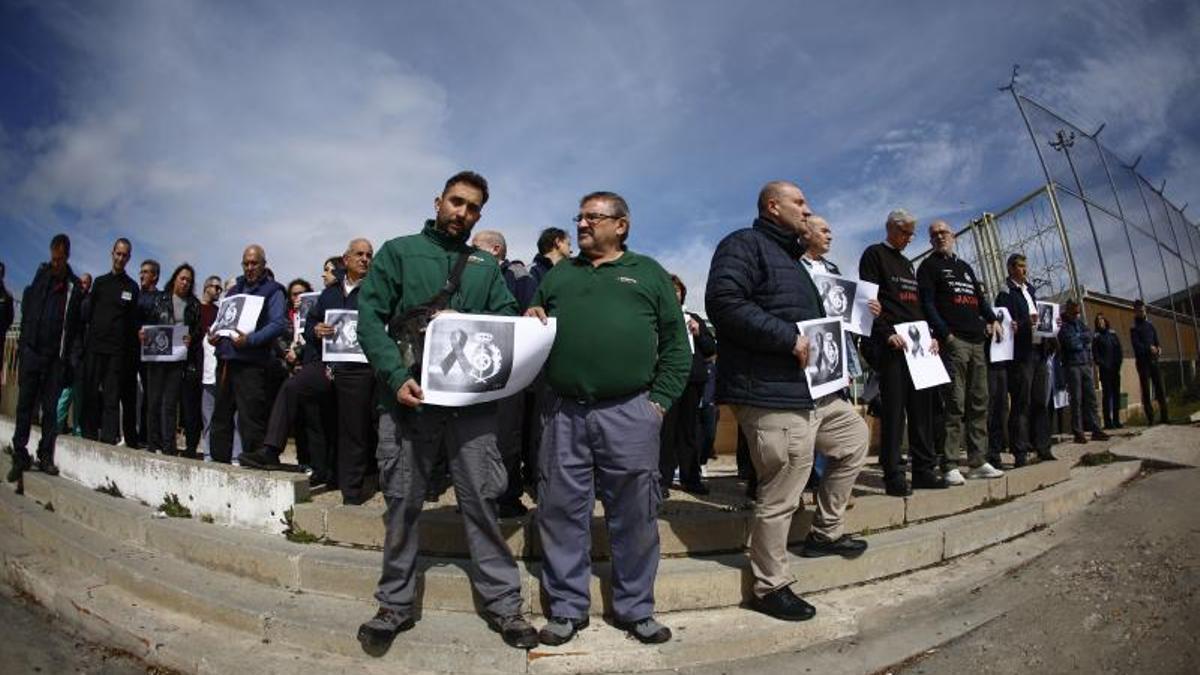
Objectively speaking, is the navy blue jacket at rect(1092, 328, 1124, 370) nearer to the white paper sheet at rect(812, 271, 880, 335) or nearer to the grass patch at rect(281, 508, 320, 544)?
the white paper sheet at rect(812, 271, 880, 335)

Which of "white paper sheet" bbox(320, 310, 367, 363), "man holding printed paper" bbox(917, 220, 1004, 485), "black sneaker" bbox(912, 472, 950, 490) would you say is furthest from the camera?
"man holding printed paper" bbox(917, 220, 1004, 485)

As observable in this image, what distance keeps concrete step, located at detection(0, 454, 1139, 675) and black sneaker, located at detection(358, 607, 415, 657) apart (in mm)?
55

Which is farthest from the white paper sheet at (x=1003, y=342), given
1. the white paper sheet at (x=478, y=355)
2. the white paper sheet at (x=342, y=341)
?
the white paper sheet at (x=342, y=341)

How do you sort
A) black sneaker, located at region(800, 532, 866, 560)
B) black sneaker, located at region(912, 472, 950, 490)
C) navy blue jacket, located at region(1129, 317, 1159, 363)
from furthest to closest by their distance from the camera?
navy blue jacket, located at region(1129, 317, 1159, 363), black sneaker, located at region(912, 472, 950, 490), black sneaker, located at region(800, 532, 866, 560)

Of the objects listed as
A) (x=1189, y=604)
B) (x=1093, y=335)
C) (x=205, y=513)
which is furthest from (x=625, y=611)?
(x=1093, y=335)

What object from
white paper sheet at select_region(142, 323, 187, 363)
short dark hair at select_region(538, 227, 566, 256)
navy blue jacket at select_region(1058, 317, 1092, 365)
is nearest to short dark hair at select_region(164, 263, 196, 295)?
white paper sheet at select_region(142, 323, 187, 363)

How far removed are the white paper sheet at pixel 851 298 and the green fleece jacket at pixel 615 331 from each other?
1.62 m

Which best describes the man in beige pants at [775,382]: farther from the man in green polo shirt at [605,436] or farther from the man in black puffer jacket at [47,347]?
the man in black puffer jacket at [47,347]

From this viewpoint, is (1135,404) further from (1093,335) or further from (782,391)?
(782,391)

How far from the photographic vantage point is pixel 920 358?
4.81 meters

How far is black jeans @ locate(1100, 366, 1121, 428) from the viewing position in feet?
34.5

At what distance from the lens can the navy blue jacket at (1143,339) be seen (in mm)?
10328

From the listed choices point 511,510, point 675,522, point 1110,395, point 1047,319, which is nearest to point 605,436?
point 675,522

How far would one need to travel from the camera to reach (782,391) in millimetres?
A: 3377
